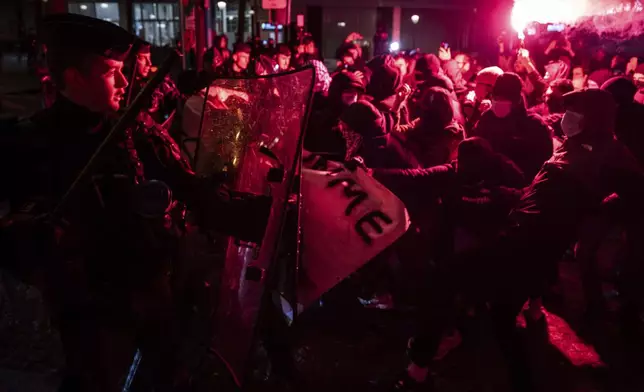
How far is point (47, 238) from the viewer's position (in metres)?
2.56

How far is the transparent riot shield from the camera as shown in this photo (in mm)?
2992

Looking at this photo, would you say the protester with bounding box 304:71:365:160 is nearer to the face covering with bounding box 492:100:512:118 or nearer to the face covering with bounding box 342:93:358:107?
the face covering with bounding box 342:93:358:107

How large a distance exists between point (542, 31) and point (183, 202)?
15.1 m

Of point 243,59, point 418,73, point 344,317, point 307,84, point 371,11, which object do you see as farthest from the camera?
point 371,11

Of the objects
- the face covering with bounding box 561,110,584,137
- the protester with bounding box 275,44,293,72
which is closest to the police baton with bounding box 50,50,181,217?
the face covering with bounding box 561,110,584,137

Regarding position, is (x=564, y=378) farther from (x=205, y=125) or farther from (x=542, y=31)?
(x=542, y=31)

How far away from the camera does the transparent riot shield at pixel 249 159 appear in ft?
9.82

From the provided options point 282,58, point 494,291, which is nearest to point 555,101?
point 494,291

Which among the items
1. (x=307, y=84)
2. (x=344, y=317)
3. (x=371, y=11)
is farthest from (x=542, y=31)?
(x=371, y=11)

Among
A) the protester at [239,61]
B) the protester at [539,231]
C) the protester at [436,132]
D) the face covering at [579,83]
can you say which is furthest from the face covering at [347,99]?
the protester at [239,61]

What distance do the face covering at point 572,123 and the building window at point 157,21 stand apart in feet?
126

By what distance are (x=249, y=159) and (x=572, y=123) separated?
7.38ft

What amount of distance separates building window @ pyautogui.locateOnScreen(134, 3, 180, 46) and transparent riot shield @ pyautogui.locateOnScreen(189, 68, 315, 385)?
124 feet

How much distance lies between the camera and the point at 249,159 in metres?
3.32
